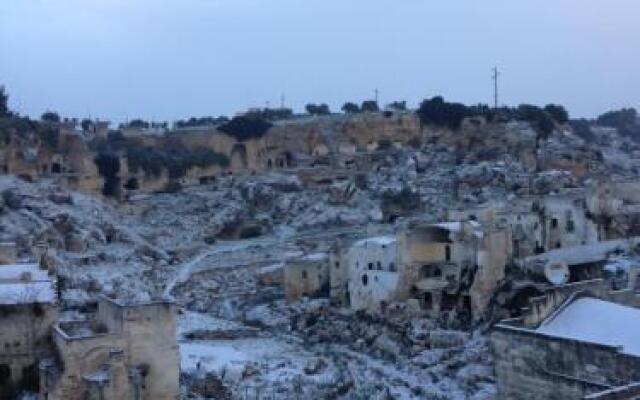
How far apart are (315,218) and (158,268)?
12.3 m

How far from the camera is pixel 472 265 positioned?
36.0 metres

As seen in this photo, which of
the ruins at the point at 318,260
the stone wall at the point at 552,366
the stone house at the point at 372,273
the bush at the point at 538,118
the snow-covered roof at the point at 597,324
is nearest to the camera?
the stone wall at the point at 552,366

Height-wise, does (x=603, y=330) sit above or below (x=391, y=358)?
above

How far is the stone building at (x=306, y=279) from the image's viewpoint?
133ft

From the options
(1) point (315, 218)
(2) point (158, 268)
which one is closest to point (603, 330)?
(2) point (158, 268)

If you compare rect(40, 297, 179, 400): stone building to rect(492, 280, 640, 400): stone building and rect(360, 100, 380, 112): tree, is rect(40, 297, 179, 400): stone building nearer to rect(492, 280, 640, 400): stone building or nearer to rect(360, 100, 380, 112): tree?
rect(492, 280, 640, 400): stone building

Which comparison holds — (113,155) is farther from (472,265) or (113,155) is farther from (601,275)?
(601,275)

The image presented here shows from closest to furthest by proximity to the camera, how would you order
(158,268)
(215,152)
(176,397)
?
(176,397) → (158,268) → (215,152)

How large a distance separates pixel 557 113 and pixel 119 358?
57790mm

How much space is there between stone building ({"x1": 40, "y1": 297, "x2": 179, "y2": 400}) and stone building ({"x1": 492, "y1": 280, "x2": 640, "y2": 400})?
8447mm

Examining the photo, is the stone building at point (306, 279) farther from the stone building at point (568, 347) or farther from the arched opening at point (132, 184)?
the arched opening at point (132, 184)

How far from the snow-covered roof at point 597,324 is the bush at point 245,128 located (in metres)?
51.0


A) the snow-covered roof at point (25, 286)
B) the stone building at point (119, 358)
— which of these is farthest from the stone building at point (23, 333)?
the stone building at point (119, 358)

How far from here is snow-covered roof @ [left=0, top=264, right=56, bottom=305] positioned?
23562 millimetres
